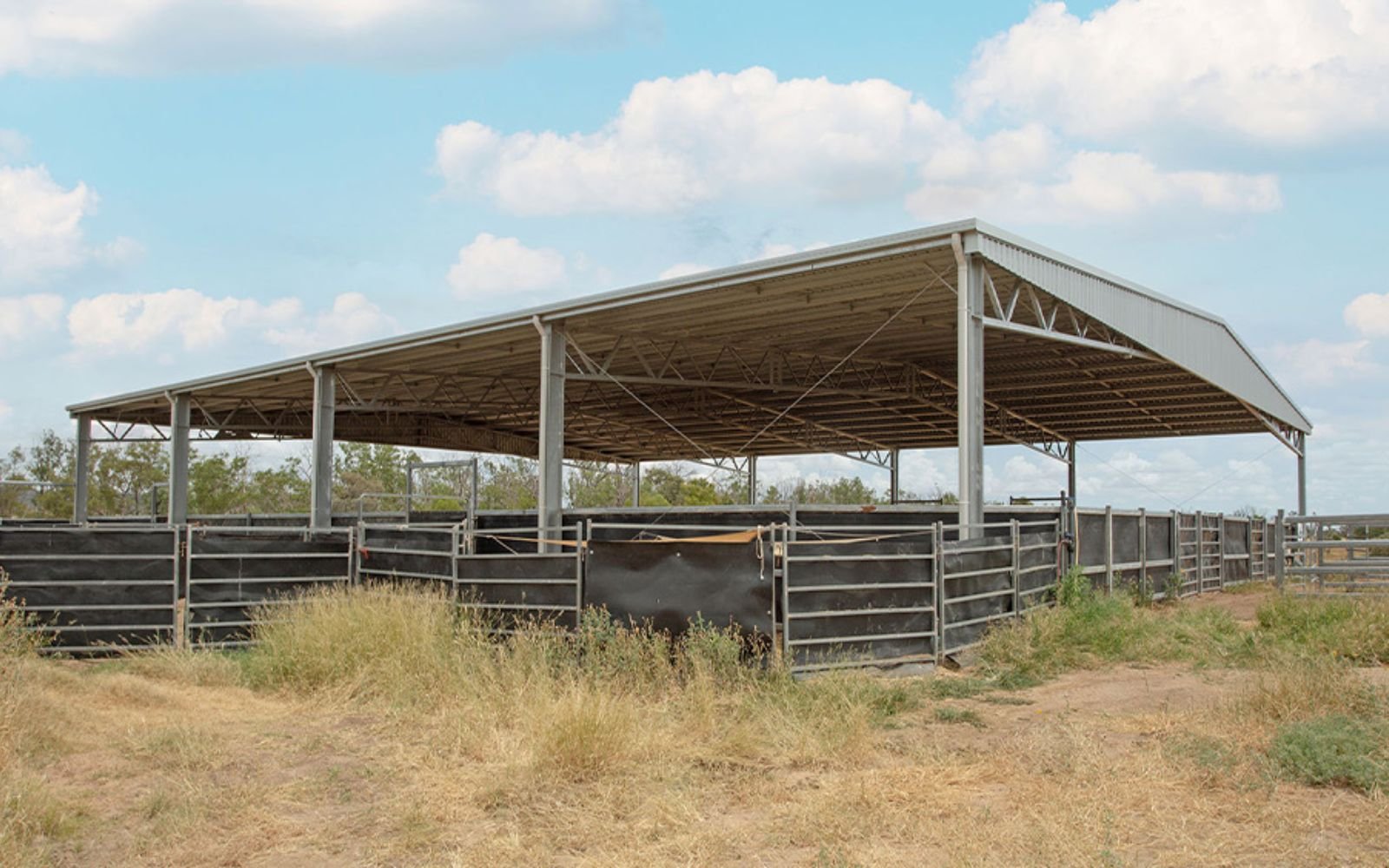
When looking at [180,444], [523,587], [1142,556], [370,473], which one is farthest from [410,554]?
[370,473]

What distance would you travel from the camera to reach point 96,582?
577 inches

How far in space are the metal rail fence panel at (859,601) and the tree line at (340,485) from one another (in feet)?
A: 116

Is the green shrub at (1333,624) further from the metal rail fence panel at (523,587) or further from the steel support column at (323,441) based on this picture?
the steel support column at (323,441)

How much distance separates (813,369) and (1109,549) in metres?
11.7

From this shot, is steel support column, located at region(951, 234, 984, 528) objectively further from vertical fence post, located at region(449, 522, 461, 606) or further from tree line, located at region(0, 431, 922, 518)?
tree line, located at region(0, 431, 922, 518)

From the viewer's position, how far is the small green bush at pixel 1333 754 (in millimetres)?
7324

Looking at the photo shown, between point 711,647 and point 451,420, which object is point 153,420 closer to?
point 451,420

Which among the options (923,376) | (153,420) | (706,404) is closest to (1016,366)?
(923,376)

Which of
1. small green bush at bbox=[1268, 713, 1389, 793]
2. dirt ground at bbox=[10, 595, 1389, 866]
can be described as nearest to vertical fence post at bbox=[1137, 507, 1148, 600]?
dirt ground at bbox=[10, 595, 1389, 866]

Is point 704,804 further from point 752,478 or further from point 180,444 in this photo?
point 752,478

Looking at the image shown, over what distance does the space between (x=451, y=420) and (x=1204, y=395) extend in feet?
85.0

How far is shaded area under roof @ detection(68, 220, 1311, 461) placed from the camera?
58.0 ft

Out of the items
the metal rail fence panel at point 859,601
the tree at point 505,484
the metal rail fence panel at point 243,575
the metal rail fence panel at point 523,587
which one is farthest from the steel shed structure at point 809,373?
the tree at point 505,484

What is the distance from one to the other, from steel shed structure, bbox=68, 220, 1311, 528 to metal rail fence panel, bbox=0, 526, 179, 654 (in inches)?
272
